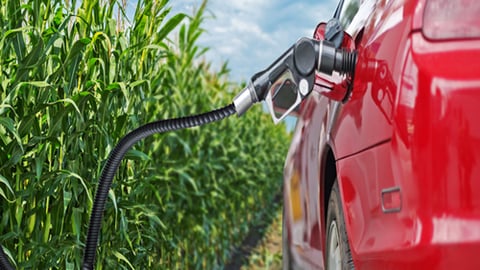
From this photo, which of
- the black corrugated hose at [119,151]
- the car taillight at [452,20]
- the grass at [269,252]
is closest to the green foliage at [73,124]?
the black corrugated hose at [119,151]

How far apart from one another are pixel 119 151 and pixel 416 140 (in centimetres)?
161

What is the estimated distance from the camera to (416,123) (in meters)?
2.00

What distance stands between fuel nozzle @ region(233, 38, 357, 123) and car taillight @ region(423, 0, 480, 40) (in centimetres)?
42

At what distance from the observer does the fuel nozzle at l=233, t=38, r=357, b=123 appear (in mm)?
2441

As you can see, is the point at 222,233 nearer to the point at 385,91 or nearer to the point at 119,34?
the point at 119,34

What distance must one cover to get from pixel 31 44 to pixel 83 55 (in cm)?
40

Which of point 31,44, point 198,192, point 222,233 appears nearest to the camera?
point 31,44

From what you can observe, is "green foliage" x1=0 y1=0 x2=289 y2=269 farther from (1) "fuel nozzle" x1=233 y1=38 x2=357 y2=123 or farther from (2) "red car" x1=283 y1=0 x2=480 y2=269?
(2) "red car" x1=283 y1=0 x2=480 y2=269

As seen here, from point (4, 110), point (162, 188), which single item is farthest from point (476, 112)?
point (162, 188)

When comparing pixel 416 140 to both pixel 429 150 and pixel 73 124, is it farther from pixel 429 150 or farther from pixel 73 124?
pixel 73 124

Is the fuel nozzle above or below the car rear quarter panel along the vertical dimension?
above

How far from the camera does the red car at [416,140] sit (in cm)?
197

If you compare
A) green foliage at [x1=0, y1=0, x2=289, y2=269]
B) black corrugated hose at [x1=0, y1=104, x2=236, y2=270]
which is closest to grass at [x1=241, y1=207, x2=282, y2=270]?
green foliage at [x1=0, y1=0, x2=289, y2=269]

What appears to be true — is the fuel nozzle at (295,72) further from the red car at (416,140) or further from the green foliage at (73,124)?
the green foliage at (73,124)
